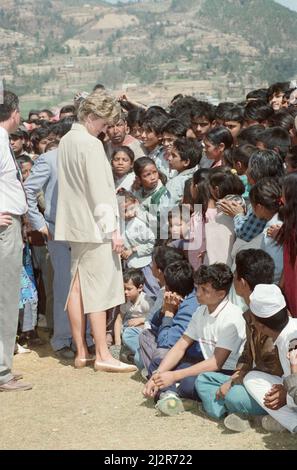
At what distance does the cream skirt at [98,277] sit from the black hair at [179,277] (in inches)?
21.6

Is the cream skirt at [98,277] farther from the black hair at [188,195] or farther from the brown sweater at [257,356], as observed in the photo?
the brown sweater at [257,356]

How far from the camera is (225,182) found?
5070 millimetres

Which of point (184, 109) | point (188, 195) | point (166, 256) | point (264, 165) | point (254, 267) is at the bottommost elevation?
point (166, 256)

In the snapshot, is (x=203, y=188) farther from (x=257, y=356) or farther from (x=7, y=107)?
(x=257, y=356)

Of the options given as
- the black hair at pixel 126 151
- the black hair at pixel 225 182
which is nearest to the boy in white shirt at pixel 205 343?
the black hair at pixel 225 182

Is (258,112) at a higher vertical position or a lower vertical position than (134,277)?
higher

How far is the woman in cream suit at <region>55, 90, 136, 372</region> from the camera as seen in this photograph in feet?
16.8

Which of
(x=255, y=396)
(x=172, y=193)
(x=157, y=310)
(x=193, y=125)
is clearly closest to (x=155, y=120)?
(x=193, y=125)

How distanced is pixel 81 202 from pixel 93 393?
4.01 feet

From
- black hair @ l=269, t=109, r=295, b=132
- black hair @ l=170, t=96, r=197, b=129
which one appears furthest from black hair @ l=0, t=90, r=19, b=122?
black hair @ l=170, t=96, r=197, b=129

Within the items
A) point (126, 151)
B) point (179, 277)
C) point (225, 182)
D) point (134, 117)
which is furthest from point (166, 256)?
point (134, 117)

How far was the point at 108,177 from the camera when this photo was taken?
5.19 metres

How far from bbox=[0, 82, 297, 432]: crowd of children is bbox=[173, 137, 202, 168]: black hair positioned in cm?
1

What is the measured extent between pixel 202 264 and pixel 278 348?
132 centimetres
